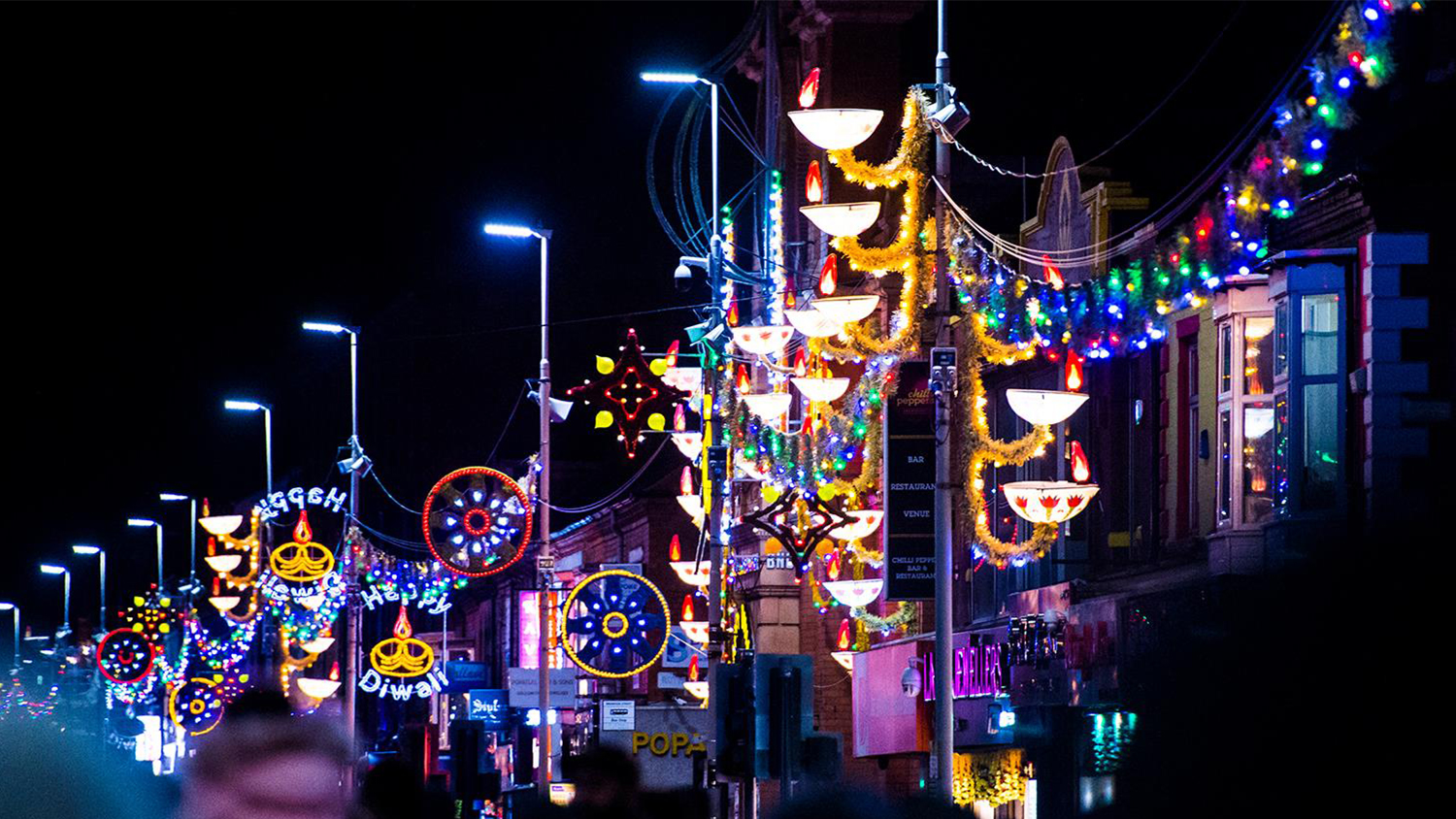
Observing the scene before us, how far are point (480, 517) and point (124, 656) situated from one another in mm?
48200

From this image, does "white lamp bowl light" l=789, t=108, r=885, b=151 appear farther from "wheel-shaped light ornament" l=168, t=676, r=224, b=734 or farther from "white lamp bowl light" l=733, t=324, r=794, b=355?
"wheel-shaped light ornament" l=168, t=676, r=224, b=734

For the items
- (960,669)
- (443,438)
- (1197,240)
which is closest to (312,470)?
(443,438)

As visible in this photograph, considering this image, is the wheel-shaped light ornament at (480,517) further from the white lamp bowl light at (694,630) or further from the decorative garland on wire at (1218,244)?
the decorative garland on wire at (1218,244)

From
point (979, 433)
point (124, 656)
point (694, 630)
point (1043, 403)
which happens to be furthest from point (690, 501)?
point (124, 656)

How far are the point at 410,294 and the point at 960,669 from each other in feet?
164

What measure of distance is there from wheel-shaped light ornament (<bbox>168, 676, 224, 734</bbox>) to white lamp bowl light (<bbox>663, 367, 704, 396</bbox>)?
3236 centimetres

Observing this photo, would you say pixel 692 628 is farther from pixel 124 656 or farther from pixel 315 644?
pixel 124 656

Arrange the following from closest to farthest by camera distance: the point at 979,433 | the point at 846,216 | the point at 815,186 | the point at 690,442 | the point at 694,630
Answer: the point at 979,433
the point at 846,216
the point at 815,186
the point at 690,442
the point at 694,630

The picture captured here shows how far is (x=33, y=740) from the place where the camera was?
19.8 feet

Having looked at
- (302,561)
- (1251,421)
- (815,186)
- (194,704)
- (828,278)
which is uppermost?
(815,186)

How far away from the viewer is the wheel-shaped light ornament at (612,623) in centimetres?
3441

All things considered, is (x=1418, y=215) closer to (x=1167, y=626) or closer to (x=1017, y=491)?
(x=1017, y=491)

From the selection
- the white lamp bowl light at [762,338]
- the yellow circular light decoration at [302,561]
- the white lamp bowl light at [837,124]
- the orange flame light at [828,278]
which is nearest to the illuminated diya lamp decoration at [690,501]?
the orange flame light at [828,278]

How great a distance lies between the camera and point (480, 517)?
119 ft
